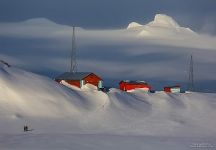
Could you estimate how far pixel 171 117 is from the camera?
41656mm

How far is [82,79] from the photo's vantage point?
57938 mm

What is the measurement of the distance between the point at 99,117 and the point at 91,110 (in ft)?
7.59

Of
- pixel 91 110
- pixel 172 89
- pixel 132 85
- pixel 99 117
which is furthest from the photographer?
pixel 172 89

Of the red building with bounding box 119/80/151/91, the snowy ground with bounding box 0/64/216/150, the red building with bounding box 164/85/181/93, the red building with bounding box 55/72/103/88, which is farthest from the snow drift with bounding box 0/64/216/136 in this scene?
the red building with bounding box 164/85/181/93

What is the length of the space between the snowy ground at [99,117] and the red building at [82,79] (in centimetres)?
807

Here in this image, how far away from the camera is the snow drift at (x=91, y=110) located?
117 ft

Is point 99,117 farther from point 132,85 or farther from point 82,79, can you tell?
point 132,85

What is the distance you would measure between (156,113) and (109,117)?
519 cm

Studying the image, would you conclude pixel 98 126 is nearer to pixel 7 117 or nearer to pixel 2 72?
pixel 7 117

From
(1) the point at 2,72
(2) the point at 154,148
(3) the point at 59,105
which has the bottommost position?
(2) the point at 154,148

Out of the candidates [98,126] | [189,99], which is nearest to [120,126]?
[98,126]

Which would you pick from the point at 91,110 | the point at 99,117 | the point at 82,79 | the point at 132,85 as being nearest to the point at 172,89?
the point at 132,85

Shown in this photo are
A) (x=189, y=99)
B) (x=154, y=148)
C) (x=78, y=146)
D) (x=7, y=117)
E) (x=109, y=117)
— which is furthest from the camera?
(x=189, y=99)

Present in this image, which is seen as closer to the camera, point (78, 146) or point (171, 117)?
point (78, 146)
